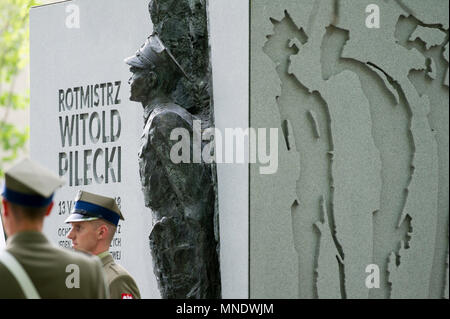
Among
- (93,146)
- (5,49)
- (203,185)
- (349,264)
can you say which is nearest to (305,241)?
(349,264)

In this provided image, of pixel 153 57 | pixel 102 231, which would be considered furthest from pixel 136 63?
pixel 102 231

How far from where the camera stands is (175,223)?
855 centimetres

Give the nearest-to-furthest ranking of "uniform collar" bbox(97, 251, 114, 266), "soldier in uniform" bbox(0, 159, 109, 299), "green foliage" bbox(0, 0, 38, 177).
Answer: "soldier in uniform" bbox(0, 159, 109, 299), "uniform collar" bbox(97, 251, 114, 266), "green foliage" bbox(0, 0, 38, 177)

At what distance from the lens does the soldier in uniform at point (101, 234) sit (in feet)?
24.1

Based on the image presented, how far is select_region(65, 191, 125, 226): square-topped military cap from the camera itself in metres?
7.64

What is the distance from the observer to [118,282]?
24.0 feet

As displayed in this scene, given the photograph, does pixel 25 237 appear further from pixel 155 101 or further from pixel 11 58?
pixel 11 58

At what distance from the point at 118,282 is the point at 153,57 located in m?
2.25

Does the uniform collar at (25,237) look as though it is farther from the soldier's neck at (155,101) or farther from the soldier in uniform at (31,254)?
the soldier's neck at (155,101)

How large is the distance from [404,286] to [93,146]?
3.17 m

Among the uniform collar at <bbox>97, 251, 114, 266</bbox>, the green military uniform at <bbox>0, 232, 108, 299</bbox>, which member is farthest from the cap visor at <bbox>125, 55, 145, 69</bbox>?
the green military uniform at <bbox>0, 232, 108, 299</bbox>

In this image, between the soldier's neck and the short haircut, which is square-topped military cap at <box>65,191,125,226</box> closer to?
the soldier's neck
